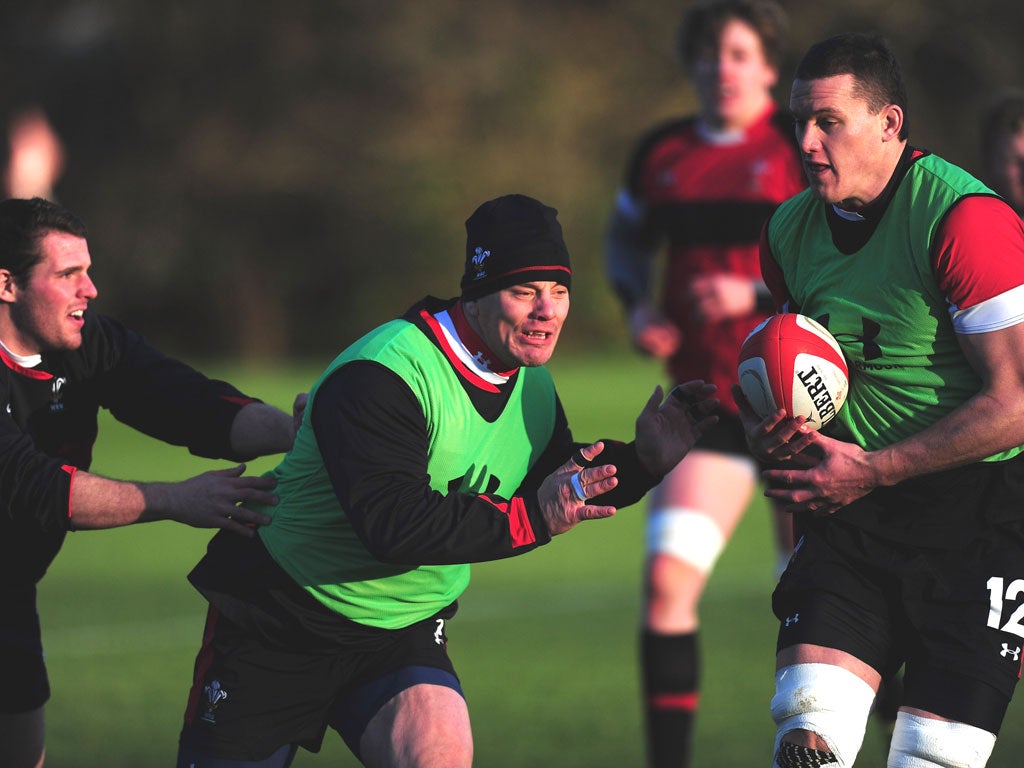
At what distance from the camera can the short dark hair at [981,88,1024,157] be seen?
20.2ft

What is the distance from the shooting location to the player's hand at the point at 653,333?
23.4 feet

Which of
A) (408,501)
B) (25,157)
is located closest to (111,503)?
(408,501)

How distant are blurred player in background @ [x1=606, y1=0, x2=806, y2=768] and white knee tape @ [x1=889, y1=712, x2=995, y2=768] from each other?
2237 millimetres

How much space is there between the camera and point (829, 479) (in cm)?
455

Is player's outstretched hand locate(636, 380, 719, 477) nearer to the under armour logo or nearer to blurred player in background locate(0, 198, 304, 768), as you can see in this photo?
the under armour logo

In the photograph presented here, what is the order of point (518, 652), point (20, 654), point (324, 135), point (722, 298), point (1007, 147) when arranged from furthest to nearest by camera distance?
point (324, 135) → point (518, 652) → point (722, 298) → point (1007, 147) → point (20, 654)

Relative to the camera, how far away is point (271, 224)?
1590 inches

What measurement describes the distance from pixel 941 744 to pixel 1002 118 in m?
2.68

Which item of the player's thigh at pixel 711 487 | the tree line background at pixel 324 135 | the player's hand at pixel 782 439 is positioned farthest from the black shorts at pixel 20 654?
the tree line background at pixel 324 135

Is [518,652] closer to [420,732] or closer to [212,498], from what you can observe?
[420,732]

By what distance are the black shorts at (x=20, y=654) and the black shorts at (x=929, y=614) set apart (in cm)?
241

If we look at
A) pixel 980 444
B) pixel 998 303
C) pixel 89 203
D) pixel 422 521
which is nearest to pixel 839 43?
pixel 998 303

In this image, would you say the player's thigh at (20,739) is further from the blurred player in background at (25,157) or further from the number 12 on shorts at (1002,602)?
the blurred player in background at (25,157)

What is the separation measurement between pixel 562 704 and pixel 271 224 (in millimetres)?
32687
